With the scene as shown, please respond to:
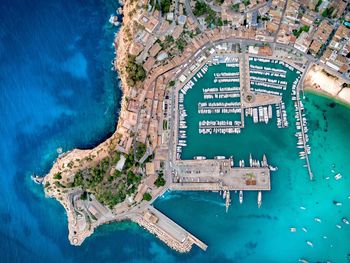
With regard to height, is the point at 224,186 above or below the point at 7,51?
below

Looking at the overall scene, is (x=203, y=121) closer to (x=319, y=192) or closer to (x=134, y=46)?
(x=134, y=46)

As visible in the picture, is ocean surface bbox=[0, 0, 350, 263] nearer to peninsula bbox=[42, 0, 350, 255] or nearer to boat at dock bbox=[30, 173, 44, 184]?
boat at dock bbox=[30, 173, 44, 184]

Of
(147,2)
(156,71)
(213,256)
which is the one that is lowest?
(213,256)

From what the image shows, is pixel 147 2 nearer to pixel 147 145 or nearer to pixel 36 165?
pixel 147 145

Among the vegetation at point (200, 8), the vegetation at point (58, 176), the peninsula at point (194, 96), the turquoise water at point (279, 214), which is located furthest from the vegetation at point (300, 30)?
the vegetation at point (58, 176)

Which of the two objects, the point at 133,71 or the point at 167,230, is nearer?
the point at 133,71

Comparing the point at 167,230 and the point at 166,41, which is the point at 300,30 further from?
the point at 167,230

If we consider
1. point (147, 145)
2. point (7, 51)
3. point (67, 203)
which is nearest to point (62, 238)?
point (67, 203)

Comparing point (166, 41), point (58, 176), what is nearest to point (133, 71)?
point (166, 41)
